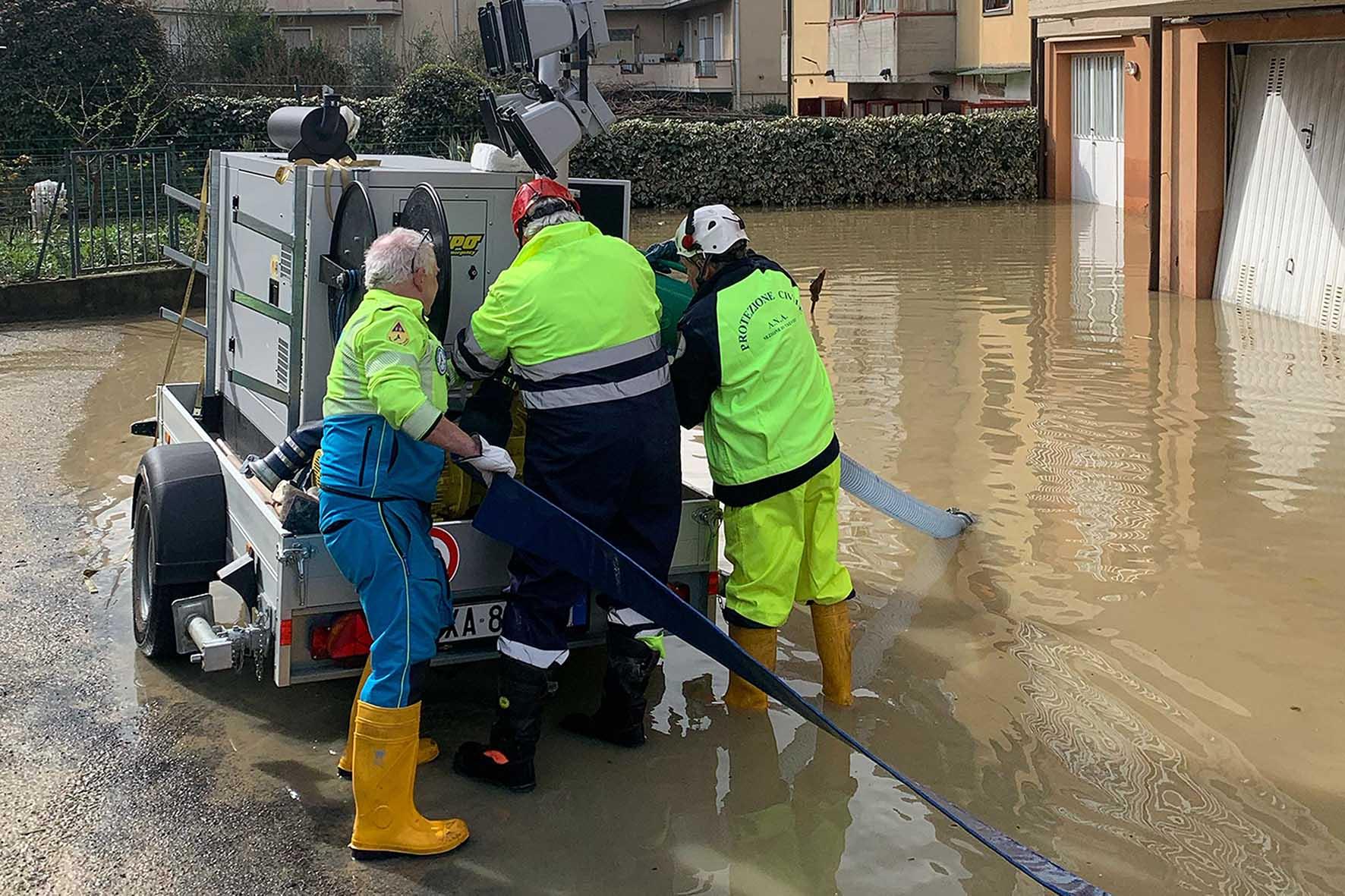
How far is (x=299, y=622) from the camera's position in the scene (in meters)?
4.63

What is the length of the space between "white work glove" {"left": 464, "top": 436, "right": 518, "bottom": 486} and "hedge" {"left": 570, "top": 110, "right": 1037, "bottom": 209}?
21.4 m

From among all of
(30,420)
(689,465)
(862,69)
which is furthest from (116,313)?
(862,69)

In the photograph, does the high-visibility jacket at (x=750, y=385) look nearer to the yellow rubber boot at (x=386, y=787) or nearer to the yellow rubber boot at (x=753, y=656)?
the yellow rubber boot at (x=753, y=656)

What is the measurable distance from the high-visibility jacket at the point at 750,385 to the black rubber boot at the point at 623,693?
24.6 inches

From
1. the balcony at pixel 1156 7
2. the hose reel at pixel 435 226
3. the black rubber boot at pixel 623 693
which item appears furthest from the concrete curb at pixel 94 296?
the black rubber boot at pixel 623 693

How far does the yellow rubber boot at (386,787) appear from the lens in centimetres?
424

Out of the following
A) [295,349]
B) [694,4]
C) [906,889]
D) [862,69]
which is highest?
[694,4]

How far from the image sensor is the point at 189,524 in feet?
17.9

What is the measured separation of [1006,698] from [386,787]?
2368 mm

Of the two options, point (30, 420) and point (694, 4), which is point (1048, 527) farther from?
point (694, 4)

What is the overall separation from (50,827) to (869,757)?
253 cm

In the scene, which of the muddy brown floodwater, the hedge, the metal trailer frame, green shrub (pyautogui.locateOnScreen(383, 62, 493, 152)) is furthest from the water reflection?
the hedge

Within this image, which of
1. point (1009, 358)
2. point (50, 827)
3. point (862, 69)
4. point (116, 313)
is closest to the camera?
point (50, 827)

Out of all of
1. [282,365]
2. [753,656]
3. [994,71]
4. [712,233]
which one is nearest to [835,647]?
[753,656]
